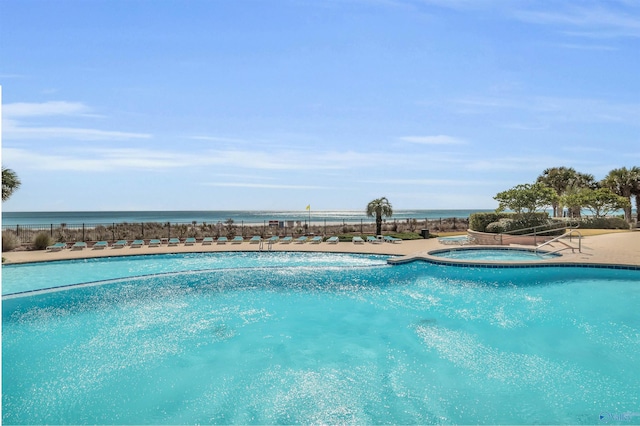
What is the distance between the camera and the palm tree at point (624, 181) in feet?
110

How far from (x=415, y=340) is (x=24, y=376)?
754 centimetres

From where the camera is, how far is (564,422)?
19.5 feet

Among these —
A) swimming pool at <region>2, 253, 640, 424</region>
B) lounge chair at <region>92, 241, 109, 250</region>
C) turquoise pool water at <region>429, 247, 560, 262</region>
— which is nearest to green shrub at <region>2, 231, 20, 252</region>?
lounge chair at <region>92, 241, 109, 250</region>

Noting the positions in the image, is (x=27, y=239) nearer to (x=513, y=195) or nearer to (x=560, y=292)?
(x=560, y=292)

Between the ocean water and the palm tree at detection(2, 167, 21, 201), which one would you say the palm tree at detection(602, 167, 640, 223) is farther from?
the palm tree at detection(2, 167, 21, 201)

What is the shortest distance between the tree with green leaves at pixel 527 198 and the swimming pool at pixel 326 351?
8.79 metres

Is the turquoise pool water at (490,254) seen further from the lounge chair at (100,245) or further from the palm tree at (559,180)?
the palm tree at (559,180)

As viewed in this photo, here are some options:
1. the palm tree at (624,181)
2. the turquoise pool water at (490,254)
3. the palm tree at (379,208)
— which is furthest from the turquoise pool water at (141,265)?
the palm tree at (624,181)

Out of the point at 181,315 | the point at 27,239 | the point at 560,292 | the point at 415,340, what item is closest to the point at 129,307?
the point at 181,315

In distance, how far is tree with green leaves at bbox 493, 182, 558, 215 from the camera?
859 inches

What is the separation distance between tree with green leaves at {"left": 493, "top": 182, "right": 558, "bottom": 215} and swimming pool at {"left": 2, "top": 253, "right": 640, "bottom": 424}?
8.79m

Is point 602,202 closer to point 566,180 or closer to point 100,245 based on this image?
point 566,180

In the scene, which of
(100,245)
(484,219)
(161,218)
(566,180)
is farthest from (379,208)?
(161,218)

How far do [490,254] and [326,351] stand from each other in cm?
1201
